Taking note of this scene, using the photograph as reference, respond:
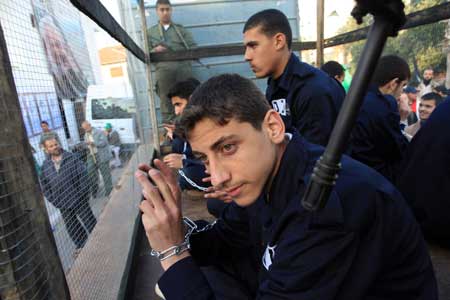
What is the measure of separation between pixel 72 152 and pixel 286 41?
2.01 meters

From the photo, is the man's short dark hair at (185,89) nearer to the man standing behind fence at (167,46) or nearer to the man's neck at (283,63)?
the man's neck at (283,63)

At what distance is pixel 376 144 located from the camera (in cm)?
274

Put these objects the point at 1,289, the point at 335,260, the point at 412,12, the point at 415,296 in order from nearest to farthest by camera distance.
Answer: the point at 1,289
the point at 335,260
the point at 415,296
the point at 412,12

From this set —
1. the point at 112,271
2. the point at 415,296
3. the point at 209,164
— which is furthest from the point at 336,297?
the point at 112,271

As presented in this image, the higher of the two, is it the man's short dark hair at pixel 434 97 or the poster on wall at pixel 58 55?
the poster on wall at pixel 58 55

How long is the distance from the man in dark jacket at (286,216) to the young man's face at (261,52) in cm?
165

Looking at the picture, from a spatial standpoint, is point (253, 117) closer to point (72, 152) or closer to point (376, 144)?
point (72, 152)

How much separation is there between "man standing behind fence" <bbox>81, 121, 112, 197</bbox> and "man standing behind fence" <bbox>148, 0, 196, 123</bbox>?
8.83ft

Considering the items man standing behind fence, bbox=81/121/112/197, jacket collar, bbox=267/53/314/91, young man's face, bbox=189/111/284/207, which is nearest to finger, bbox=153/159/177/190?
young man's face, bbox=189/111/284/207

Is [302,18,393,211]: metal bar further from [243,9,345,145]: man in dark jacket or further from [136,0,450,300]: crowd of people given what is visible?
[243,9,345,145]: man in dark jacket

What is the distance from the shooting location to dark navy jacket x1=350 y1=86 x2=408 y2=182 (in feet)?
8.82

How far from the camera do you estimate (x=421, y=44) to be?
3.08 meters

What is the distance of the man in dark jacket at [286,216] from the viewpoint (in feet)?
2.81

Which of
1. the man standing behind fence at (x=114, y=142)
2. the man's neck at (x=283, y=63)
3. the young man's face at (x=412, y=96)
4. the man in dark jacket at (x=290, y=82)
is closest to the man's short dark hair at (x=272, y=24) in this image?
the man in dark jacket at (x=290, y=82)
